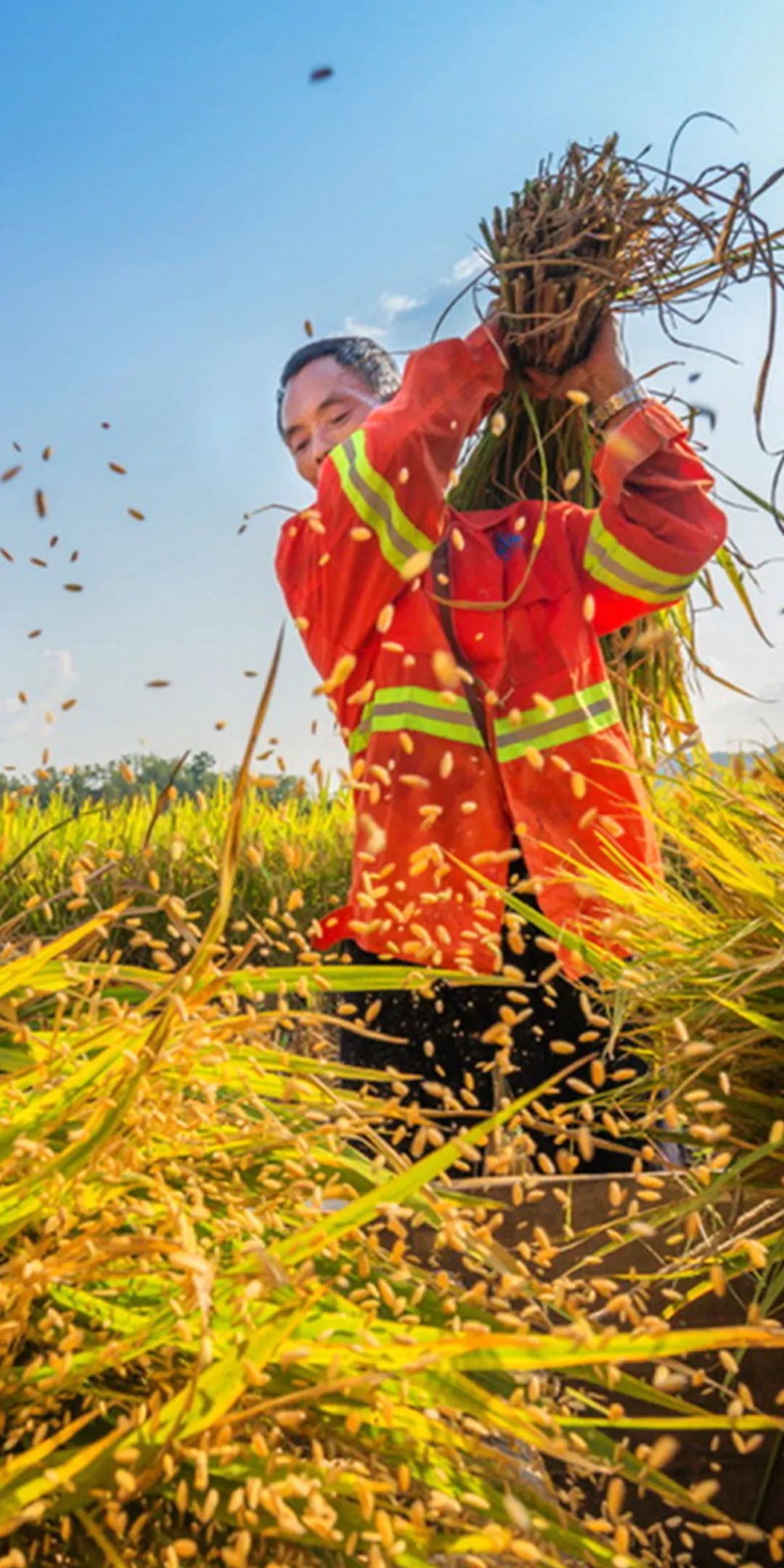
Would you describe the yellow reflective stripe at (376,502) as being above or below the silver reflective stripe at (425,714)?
above

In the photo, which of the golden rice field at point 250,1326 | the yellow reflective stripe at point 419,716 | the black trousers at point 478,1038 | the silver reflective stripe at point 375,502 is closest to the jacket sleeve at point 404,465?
the silver reflective stripe at point 375,502

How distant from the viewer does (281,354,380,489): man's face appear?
288 centimetres

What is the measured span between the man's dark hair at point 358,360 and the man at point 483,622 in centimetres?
36

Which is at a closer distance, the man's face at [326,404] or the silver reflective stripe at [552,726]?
the silver reflective stripe at [552,726]

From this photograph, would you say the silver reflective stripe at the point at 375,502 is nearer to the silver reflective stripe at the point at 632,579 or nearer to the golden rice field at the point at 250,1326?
the silver reflective stripe at the point at 632,579

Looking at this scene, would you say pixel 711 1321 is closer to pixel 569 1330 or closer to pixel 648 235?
pixel 569 1330

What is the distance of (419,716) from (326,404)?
0.80 m

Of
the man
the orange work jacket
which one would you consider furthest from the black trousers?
the orange work jacket

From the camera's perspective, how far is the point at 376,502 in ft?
7.88

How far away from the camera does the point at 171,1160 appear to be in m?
0.86

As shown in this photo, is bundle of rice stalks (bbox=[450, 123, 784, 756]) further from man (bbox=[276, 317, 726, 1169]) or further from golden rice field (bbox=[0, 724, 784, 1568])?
golden rice field (bbox=[0, 724, 784, 1568])

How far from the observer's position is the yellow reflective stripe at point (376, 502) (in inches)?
94.5

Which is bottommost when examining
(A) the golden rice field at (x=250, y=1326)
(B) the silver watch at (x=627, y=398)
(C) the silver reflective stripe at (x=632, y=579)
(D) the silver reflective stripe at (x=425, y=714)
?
(A) the golden rice field at (x=250, y=1326)

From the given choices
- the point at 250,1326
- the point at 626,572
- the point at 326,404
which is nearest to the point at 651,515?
the point at 626,572
